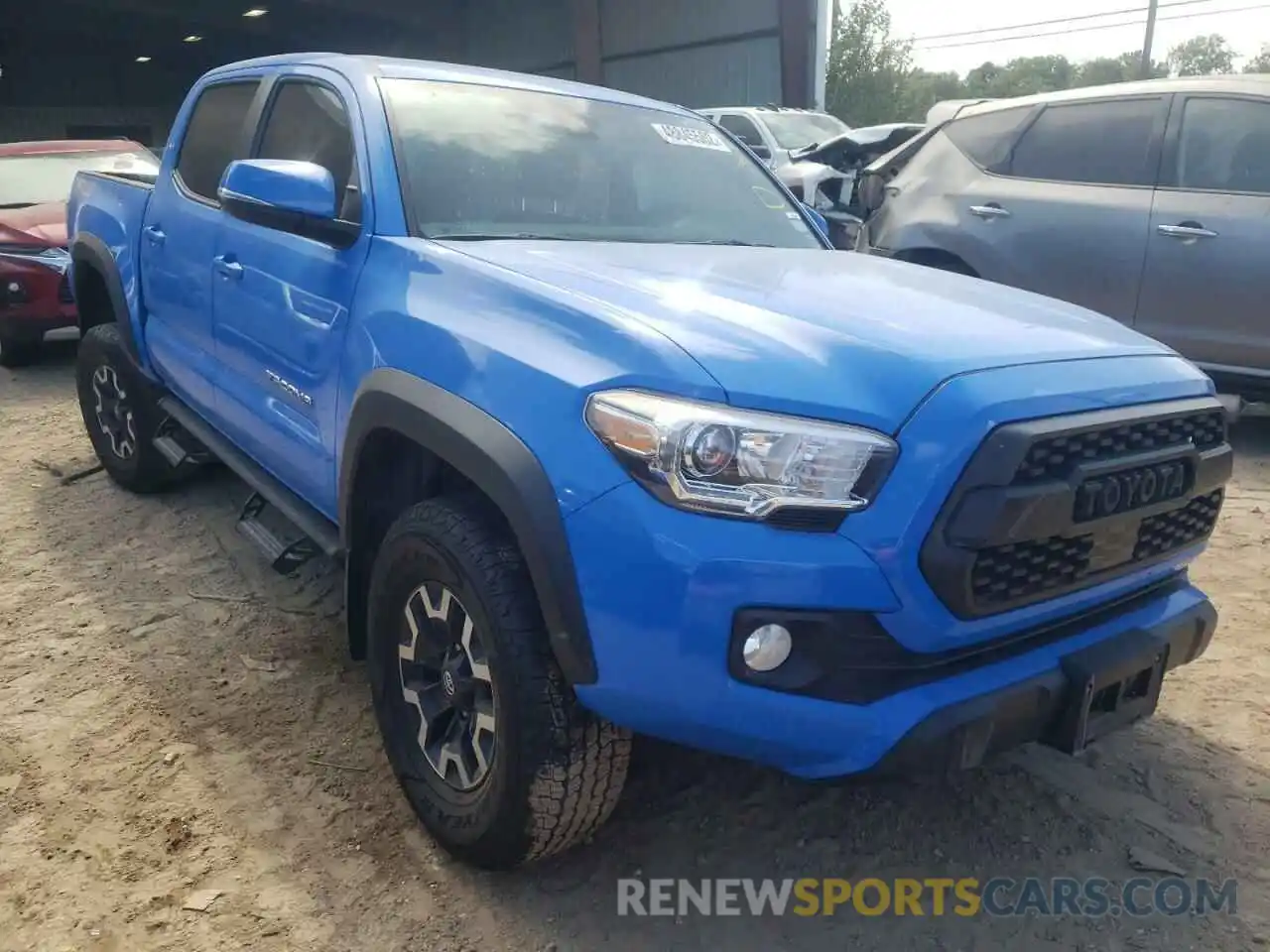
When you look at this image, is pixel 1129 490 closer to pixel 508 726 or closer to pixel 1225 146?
pixel 508 726

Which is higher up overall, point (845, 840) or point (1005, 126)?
point (1005, 126)

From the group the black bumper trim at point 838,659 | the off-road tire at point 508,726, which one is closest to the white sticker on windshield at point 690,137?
the off-road tire at point 508,726

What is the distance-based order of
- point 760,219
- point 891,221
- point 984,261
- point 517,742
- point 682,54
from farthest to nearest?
point 682,54, point 891,221, point 984,261, point 760,219, point 517,742

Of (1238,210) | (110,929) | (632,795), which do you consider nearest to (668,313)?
(632,795)

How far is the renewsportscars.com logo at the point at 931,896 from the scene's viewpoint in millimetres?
2307

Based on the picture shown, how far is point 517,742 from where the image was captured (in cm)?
208

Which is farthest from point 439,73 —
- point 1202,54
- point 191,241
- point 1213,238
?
point 1202,54

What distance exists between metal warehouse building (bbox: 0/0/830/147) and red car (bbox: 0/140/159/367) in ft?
44.8

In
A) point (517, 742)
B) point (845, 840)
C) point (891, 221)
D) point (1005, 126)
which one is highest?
point (1005, 126)

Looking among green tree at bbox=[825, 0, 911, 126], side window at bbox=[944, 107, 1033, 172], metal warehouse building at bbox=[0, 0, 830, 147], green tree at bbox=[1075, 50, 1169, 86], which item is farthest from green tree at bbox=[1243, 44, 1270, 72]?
side window at bbox=[944, 107, 1033, 172]

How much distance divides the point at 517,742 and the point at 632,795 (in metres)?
0.70

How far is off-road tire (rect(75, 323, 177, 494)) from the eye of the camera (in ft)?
14.7

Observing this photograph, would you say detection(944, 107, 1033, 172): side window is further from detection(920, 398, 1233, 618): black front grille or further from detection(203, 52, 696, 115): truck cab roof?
detection(920, 398, 1233, 618): black front grille

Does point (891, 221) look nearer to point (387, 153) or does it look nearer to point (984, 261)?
point (984, 261)
